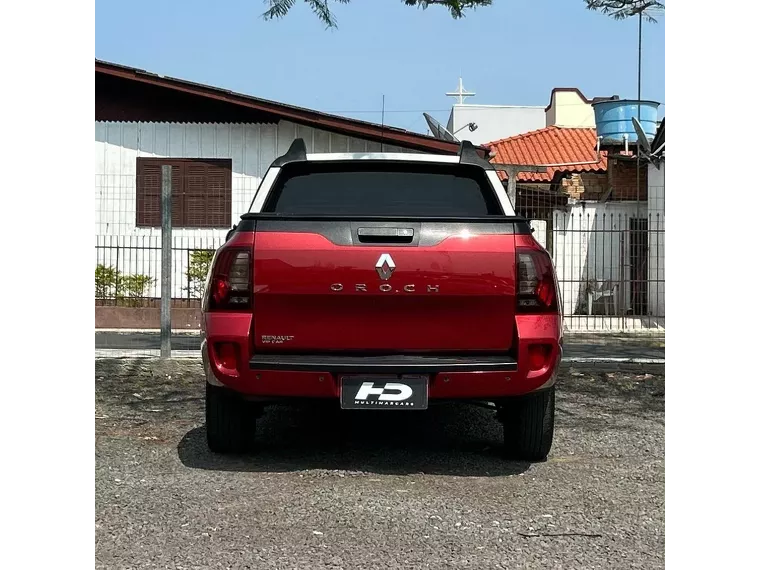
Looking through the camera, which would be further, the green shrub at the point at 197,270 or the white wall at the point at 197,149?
the white wall at the point at 197,149

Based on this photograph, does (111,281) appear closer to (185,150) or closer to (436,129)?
(185,150)

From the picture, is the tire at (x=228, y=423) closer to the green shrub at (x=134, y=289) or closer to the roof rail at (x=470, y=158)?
the roof rail at (x=470, y=158)

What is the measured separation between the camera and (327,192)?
4.86 metres

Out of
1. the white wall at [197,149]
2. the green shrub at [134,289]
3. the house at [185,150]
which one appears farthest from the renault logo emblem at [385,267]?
the white wall at [197,149]

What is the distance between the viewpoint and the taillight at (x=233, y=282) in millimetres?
4012

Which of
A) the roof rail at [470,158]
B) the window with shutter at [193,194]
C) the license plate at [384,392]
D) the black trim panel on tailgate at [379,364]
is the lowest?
the license plate at [384,392]

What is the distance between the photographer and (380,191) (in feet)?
15.8

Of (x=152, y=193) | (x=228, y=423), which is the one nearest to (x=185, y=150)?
(x=152, y=193)

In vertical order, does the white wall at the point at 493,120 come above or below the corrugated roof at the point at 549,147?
above

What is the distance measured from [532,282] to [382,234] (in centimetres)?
82
